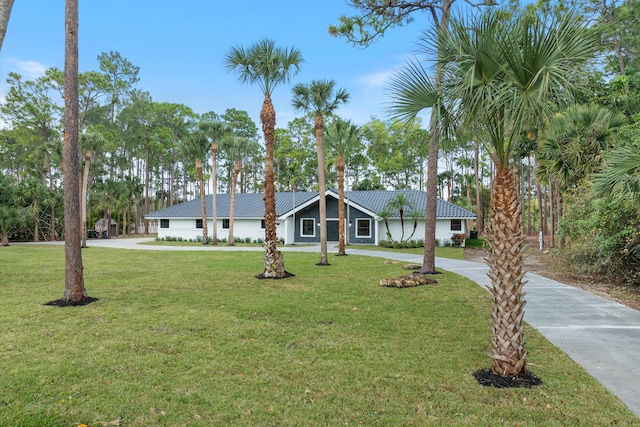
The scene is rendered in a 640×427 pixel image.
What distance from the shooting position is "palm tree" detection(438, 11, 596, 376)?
11.6 ft

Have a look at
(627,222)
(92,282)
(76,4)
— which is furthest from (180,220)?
(627,222)

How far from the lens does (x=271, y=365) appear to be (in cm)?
428

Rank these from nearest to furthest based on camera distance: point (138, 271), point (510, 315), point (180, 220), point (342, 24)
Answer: point (510, 315), point (138, 271), point (342, 24), point (180, 220)

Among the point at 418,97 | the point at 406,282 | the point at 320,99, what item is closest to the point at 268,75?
the point at 320,99

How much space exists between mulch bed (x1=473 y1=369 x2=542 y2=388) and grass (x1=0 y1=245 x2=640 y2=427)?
0.11 meters

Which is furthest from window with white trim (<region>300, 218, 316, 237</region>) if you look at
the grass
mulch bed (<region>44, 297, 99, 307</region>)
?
mulch bed (<region>44, 297, 99, 307</region>)

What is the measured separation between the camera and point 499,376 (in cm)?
394

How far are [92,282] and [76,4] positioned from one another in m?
6.65

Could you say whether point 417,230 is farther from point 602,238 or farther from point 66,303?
point 66,303

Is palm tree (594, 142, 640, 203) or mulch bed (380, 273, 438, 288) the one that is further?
mulch bed (380, 273, 438, 288)

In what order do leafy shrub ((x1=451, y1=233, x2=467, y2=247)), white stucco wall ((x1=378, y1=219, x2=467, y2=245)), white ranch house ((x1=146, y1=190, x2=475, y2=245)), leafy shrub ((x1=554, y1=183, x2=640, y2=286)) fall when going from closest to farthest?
leafy shrub ((x1=554, y1=183, x2=640, y2=286)) → leafy shrub ((x1=451, y1=233, x2=467, y2=247)) → white stucco wall ((x1=378, y1=219, x2=467, y2=245)) → white ranch house ((x1=146, y1=190, x2=475, y2=245))

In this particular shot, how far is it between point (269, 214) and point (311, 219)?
1668 centimetres

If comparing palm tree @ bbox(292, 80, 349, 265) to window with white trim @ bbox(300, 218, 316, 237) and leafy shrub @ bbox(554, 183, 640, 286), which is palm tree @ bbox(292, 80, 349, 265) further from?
window with white trim @ bbox(300, 218, 316, 237)

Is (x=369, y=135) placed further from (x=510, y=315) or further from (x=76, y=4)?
(x=510, y=315)
